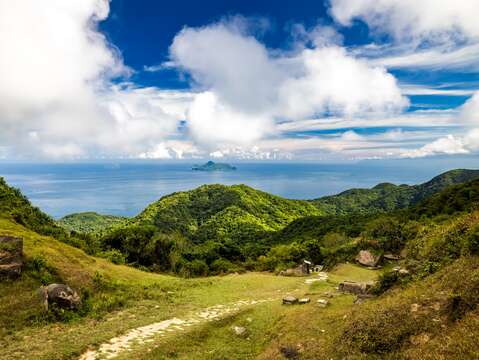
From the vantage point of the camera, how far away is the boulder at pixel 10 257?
718 inches

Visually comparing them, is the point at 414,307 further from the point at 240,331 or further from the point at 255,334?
the point at 240,331

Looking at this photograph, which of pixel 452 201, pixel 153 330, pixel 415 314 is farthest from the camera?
pixel 452 201

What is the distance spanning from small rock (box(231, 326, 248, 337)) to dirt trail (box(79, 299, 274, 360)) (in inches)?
75.2

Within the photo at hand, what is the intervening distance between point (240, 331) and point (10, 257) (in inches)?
575

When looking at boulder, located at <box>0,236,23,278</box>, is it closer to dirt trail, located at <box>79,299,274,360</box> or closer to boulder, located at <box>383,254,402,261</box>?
dirt trail, located at <box>79,299,274,360</box>

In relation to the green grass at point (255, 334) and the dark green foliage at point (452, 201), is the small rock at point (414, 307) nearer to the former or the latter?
the green grass at point (255, 334)

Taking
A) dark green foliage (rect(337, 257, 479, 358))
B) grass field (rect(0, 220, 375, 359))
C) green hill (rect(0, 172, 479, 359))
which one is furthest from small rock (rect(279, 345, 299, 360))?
dark green foliage (rect(337, 257, 479, 358))

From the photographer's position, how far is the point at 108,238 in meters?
43.6

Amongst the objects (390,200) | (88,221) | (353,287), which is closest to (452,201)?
(353,287)

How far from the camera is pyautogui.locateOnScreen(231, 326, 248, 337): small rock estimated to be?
13.8 m

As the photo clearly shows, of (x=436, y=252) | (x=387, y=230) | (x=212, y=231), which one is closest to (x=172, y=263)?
(x=387, y=230)

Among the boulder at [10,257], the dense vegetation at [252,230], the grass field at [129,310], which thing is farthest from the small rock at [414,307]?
the dense vegetation at [252,230]

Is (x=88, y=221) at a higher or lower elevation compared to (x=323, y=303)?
lower

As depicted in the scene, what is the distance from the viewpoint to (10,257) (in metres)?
18.8
